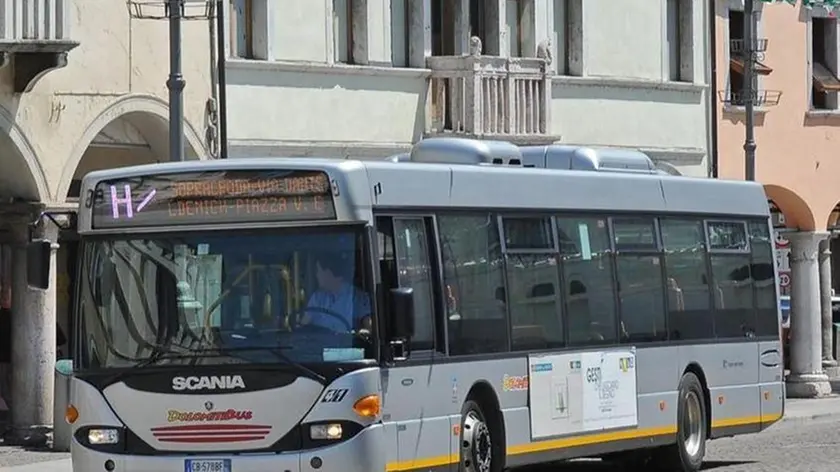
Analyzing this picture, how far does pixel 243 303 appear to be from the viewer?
1579 cm

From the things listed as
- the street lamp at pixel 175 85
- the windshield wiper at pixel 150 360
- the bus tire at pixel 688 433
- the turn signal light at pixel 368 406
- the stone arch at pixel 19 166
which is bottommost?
the bus tire at pixel 688 433

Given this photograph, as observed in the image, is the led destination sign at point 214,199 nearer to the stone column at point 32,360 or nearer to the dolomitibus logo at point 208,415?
the dolomitibus logo at point 208,415

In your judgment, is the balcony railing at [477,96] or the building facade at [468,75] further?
the balcony railing at [477,96]

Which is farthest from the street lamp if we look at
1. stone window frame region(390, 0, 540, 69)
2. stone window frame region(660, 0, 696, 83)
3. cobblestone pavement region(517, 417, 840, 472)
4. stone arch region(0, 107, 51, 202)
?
stone window frame region(660, 0, 696, 83)

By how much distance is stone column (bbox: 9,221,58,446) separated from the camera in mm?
25656

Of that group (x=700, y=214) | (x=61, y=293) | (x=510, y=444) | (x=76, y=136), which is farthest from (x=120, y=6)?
(x=510, y=444)

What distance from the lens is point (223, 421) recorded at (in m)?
15.7

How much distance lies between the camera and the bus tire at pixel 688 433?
2117 centimetres

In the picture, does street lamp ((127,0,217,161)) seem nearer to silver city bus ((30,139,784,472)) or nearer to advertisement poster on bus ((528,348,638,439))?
silver city bus ((30,139,784,472))

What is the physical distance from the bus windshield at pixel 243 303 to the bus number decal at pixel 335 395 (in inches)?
8.6

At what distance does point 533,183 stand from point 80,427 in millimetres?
4644

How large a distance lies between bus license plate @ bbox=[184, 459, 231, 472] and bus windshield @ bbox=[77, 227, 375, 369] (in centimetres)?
69

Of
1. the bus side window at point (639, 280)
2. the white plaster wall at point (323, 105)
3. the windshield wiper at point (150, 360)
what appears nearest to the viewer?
the windshield wiper at point (150, 360)

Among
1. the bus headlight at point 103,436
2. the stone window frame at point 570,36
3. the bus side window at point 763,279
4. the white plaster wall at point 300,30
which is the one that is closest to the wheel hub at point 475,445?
the bus headlight at point 103,436
